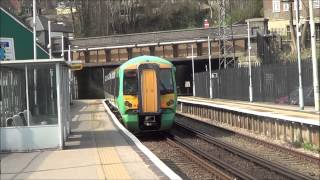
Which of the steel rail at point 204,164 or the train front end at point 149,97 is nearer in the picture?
the steel rail at point 204,164

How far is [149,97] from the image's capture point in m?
23.3

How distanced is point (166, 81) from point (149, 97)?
3.56 feet

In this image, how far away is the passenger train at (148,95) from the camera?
2331 cm

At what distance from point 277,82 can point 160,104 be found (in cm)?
1278

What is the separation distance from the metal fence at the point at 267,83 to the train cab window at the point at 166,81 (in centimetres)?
859

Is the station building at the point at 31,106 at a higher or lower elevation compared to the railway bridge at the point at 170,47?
lower

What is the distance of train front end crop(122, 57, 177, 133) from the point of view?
23.3 m

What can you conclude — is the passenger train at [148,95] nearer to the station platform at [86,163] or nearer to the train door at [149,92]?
the train door at [149,92]

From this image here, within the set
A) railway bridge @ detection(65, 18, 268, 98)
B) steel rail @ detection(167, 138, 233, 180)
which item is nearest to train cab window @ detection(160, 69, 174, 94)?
steel rail @ detection(167, 138, 233, 180)

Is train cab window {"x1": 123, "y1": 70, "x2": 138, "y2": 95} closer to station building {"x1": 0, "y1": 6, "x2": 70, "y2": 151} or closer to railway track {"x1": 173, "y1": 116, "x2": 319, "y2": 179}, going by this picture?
railway track {"x1": 173, "y1": 116, "x2": 319, "y2": 179}

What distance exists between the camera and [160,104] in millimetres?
23297

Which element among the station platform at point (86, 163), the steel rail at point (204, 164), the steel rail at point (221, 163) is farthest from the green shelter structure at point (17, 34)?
the station platform at point (86, 163)

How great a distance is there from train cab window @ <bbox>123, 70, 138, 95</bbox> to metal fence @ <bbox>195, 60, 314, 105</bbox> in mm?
9724

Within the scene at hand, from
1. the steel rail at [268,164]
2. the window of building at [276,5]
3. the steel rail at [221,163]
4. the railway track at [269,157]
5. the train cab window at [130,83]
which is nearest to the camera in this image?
the steel rail at [268,164]
